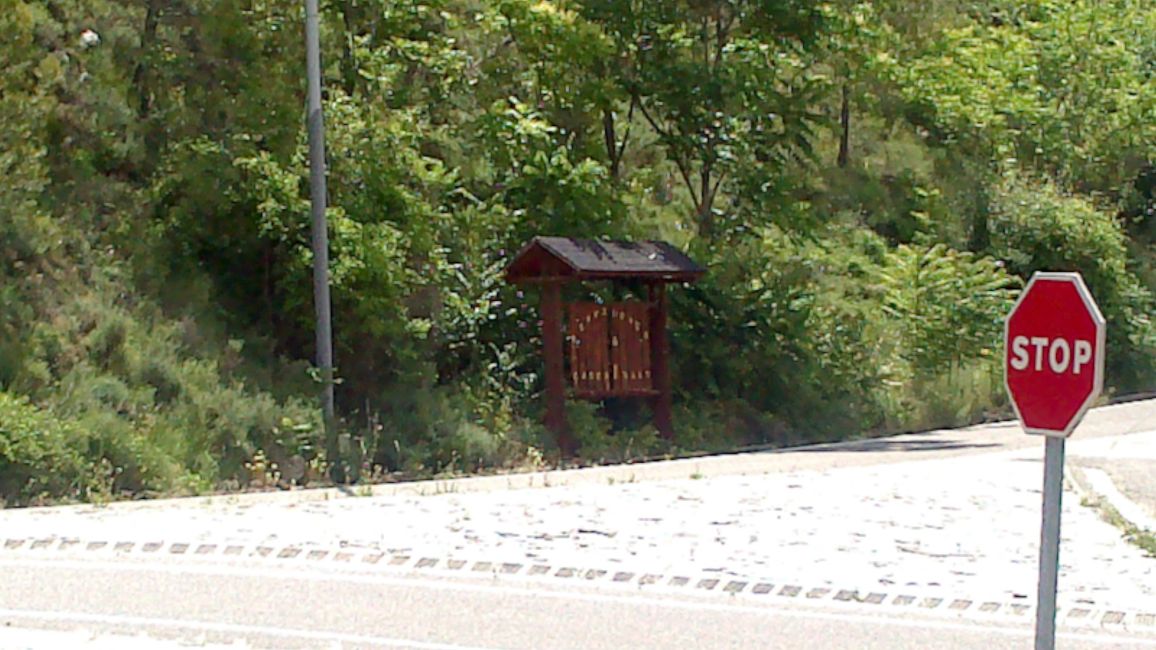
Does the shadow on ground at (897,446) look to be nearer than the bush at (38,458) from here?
No

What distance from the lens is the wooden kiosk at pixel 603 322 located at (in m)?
21.9

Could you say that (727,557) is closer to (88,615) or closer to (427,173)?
(88,615)

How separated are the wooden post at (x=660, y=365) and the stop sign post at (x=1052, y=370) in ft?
55.0

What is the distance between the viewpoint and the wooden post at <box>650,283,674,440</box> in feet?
76.7

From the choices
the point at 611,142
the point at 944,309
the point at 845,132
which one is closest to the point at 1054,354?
the point at 611,142

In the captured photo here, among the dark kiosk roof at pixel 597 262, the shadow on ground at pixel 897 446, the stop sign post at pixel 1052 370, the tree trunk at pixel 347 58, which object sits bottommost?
the shadow on ground at pixel 897 446

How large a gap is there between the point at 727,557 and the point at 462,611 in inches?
107

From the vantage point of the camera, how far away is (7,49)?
63.8ft

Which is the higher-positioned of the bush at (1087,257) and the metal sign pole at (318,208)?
the metal sign pole at (318,208)

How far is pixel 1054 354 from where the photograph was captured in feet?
21.4

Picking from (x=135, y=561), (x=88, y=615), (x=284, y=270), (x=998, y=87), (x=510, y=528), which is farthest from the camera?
(x=998, y=87)

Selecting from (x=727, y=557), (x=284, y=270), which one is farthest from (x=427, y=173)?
(x=727, y=557)

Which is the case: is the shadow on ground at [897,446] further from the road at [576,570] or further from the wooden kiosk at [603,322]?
the road at [576,570]

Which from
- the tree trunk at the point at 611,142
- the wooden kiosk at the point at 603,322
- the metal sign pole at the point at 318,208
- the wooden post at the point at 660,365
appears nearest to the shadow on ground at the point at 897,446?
the wooden post at the point at 660,365
